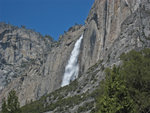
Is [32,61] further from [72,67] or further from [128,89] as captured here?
[128,89]

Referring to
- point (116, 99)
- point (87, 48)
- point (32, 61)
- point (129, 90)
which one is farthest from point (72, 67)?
point (116, 99)

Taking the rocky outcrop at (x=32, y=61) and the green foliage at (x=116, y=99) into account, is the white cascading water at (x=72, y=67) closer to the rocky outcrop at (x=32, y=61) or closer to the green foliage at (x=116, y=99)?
the rocky outcrop at (x=32, y=61)

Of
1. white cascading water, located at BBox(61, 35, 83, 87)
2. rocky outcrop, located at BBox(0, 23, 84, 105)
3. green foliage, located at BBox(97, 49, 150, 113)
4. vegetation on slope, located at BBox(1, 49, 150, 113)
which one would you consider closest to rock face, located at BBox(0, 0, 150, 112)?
rocky outcrop, located at BBox(0, 23, 84, 105)

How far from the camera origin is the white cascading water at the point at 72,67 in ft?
283

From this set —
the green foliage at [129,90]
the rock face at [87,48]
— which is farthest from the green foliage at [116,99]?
the rock face at [87,48]

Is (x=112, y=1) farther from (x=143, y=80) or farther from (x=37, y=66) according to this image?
(x=37, y=66)

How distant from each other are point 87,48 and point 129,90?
5668cm

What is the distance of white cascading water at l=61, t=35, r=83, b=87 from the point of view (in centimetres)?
8634

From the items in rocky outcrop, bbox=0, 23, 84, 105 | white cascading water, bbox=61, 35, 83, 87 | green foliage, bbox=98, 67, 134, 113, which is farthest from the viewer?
rocky outcrop, bbox=0, 23, 84, 105

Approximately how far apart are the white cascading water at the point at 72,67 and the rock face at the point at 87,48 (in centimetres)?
267

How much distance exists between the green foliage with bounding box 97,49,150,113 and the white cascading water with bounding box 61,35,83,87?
54.8 metres

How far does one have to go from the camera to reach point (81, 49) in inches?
3467

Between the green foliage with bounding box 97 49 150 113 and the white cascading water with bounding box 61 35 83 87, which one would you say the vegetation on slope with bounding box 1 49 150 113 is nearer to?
the green foliage with bounding box 97 49 150 113

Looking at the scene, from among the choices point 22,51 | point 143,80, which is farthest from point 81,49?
point 22,51
